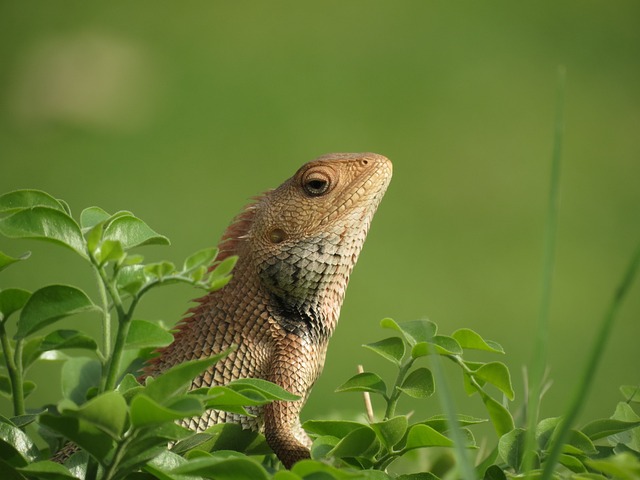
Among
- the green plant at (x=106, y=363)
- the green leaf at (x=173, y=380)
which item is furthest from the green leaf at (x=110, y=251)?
the green leaf at (x=173, y=380)

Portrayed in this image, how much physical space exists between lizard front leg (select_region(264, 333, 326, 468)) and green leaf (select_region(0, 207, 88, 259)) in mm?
691

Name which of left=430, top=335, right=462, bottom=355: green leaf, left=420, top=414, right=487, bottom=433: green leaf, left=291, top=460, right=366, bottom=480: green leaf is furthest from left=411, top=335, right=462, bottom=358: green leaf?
left=291, top=460, right=366, bottom=480: green leaf

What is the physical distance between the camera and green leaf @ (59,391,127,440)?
110 centimetres

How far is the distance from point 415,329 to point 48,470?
0.70 meters

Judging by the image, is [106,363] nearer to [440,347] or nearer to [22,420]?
[22,420]

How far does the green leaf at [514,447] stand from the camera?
4.69 feet

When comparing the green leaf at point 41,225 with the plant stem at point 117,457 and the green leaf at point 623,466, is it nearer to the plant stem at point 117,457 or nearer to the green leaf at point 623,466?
the plant stem at point 117,457

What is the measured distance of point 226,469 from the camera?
113cm

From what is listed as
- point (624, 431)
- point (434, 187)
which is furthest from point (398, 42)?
point (624, 431)

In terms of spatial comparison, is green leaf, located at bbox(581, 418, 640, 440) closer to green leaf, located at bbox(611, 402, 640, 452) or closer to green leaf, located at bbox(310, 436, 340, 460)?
green leaf, located at bbox(611, 402, 640, 452)

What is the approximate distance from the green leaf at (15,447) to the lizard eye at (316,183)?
3.70ft

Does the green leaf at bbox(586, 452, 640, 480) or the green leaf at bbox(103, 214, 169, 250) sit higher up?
the green leaf at bbox(103, 214, 169, 250)

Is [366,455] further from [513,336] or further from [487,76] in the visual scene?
[487,76]

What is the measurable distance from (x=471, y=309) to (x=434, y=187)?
1710 mm
